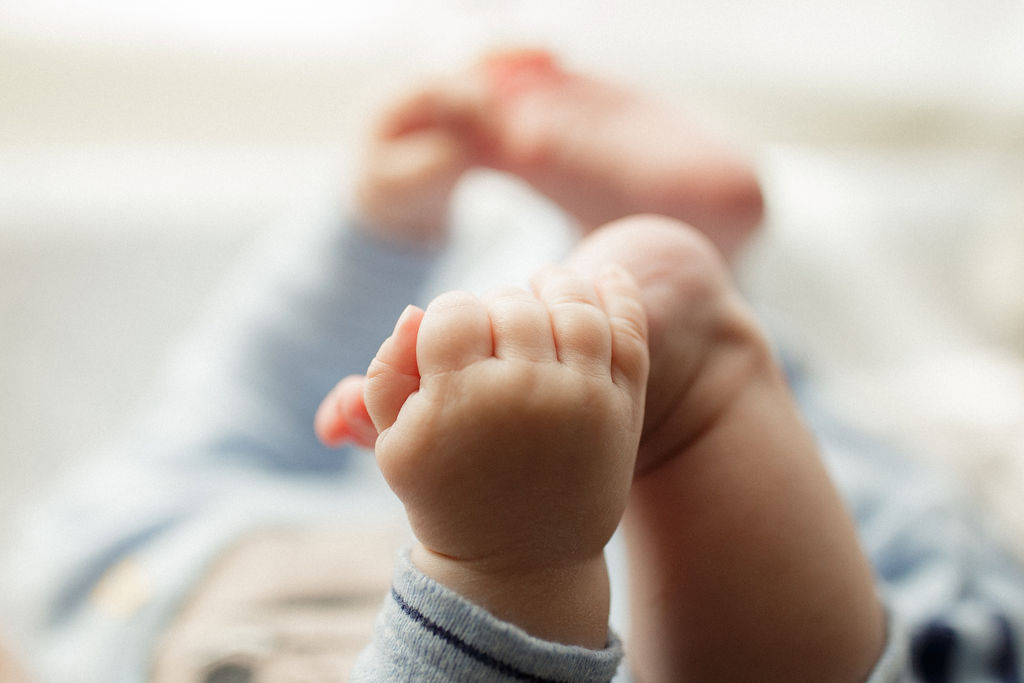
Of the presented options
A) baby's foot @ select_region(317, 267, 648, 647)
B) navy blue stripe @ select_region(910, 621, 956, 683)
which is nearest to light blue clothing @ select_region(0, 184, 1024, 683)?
navy blue stripe @ select_region(910, 621, 956, 683)

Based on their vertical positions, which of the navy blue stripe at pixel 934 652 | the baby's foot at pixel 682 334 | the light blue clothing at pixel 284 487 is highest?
the baby's foot at pixel 682 334

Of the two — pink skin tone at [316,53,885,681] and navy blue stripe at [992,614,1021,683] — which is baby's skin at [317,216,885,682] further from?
navy blue stripe at [992,614,1021,683]

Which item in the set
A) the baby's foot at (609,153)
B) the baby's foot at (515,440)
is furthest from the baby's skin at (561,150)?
the baby's foot at (515,440)

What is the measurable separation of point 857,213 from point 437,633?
2.18ft

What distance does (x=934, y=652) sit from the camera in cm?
38

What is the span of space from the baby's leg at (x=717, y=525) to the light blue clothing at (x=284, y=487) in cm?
4

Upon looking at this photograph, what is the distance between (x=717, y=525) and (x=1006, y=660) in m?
0.21

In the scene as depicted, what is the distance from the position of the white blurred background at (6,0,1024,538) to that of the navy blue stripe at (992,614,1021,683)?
0.12 meters

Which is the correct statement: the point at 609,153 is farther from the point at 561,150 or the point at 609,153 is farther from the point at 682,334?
the point at 682,334

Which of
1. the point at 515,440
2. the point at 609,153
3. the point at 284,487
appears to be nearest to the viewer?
the point at 515,440

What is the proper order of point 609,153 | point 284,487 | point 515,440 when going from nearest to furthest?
point 515,440 < point 609,153 < point 284,487

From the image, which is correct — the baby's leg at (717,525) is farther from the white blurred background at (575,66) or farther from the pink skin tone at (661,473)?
the white blurred background at (575,66)

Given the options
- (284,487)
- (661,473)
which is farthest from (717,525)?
(284,487)

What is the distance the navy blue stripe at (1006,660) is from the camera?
38cm
